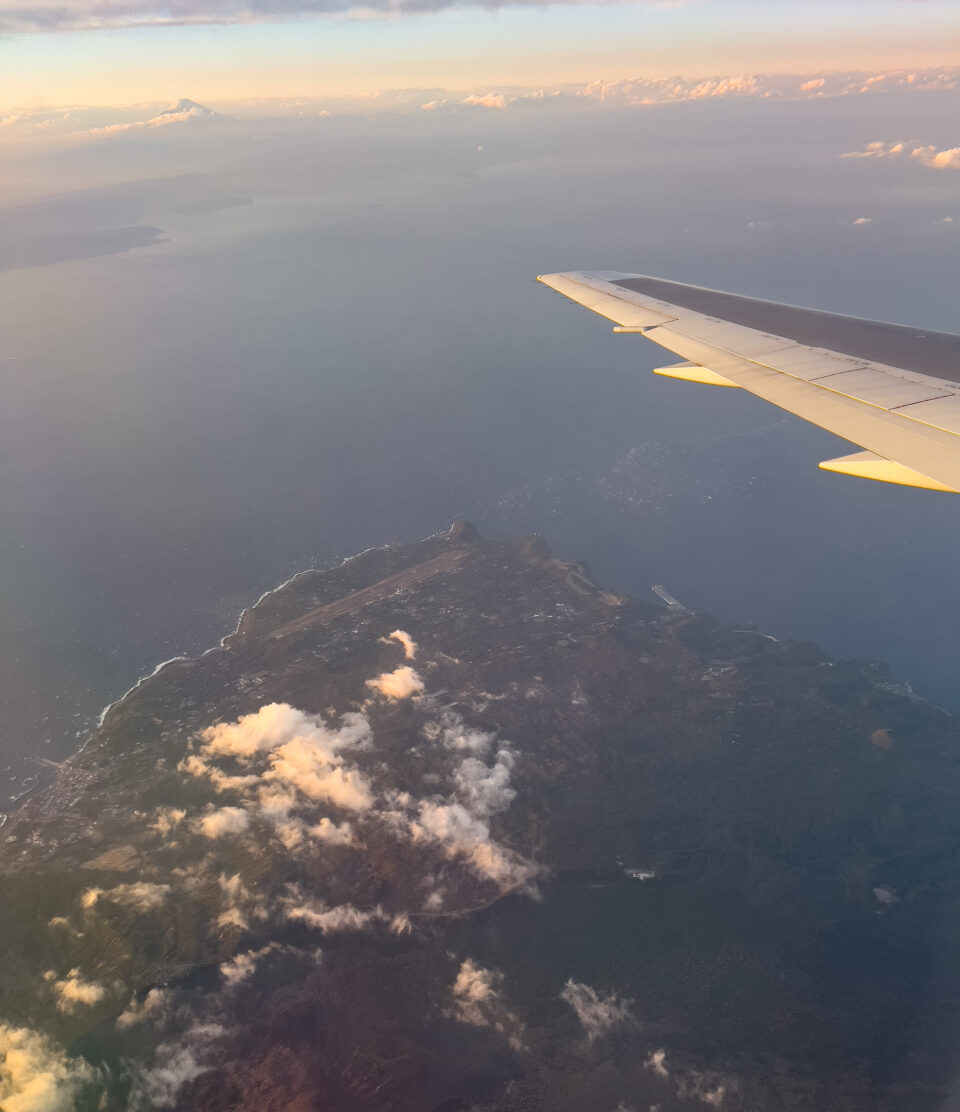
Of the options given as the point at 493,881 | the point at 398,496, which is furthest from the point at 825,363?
the point at 398,496

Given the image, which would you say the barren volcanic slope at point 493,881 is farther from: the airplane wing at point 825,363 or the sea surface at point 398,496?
the airplane wing at point 825,363

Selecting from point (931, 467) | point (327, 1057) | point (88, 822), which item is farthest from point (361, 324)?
point (931, 467)

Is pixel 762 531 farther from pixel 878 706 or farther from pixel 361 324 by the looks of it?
pixel 361 324

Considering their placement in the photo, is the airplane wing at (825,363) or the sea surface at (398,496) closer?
the airplane wing at (825,363)

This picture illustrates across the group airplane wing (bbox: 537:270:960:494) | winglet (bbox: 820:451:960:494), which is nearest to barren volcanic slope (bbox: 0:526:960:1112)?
airplane wing (bbox: 537:270:960:494)

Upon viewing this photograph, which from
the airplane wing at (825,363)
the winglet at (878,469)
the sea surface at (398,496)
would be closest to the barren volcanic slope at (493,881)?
the sea surface at (398,496)

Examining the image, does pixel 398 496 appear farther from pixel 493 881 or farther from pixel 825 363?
pixel 825 363
